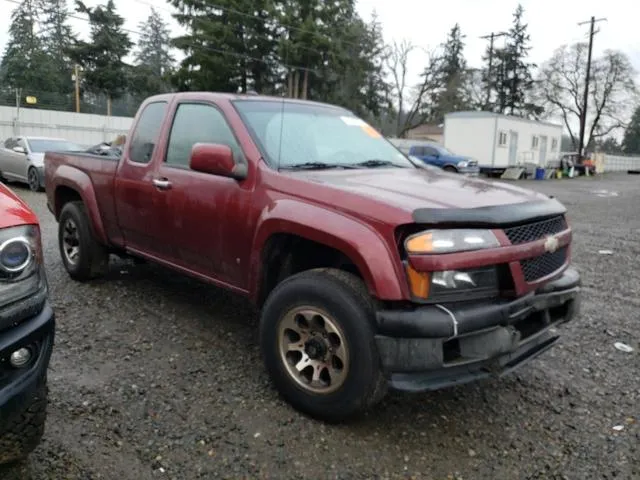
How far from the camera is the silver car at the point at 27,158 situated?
1370 cm

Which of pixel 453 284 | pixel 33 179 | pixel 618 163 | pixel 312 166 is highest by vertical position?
pixel 618 163

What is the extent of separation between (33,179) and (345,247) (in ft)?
43.2

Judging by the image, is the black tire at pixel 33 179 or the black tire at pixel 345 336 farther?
the black tire at pixel 33 179

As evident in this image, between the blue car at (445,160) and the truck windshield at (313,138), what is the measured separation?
20.3m

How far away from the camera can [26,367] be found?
2088 mm

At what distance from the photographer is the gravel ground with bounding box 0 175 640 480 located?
270cm

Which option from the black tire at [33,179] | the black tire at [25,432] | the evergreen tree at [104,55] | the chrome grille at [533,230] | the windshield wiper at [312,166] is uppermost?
the evergreen tree at [104,55]

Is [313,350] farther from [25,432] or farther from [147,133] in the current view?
[147,133]

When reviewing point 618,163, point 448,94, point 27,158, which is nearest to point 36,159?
point 27,158

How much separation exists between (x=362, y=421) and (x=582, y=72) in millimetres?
59601

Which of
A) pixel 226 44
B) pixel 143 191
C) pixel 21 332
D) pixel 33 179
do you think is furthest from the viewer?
pixel 226 44

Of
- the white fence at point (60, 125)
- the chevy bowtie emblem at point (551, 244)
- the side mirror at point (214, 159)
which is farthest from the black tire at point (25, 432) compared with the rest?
the white fence at point (60, 125)

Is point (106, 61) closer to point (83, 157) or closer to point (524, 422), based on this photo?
point (83, 157)

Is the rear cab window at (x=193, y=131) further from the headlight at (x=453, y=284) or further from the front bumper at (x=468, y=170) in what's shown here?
the front bumper at (x=468, y=170)
